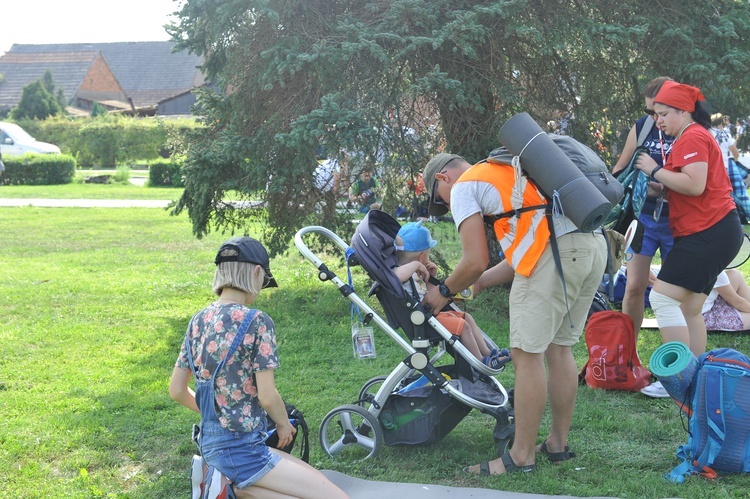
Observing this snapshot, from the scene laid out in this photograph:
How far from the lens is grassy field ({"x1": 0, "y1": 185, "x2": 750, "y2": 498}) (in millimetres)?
4340

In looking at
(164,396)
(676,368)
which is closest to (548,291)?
(676,368)

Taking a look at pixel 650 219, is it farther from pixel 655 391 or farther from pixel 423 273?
pixel 423 273

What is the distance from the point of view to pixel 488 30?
6977 mm

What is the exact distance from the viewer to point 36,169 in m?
25.4

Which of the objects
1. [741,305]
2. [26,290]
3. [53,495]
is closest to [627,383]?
[741,305]

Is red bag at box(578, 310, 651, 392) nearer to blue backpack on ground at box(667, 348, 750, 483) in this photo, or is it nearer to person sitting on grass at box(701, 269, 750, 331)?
blue backpack on ground at box(667, 348, 750, 483)

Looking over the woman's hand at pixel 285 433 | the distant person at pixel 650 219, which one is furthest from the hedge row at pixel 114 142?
the woman's hand at pixel 285 433

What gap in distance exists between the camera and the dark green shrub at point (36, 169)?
2512 cm

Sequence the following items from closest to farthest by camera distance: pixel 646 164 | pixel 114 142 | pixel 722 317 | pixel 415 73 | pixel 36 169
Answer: pixel 646 164 → pixel 722 317 → pixel 415 73 → pixel 36 169 → pixel 114 142

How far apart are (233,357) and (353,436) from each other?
4.52 feet

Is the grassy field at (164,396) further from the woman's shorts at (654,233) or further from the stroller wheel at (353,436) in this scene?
the woman's shorts at (654,233)

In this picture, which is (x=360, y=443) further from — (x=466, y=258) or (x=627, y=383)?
(x=627, y=383)

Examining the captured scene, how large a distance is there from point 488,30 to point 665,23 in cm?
159

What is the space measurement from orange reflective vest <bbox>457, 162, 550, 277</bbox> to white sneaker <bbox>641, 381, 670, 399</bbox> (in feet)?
6.45
